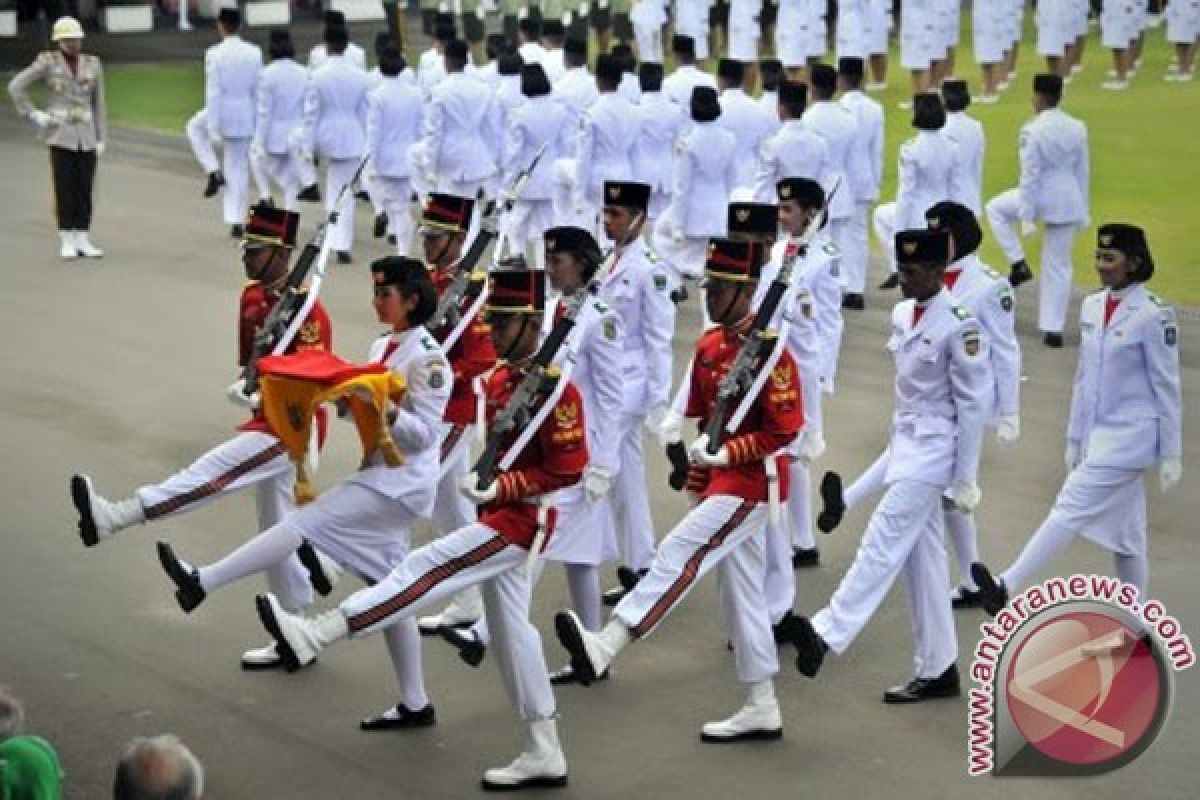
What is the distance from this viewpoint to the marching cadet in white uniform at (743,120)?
18.4 metres

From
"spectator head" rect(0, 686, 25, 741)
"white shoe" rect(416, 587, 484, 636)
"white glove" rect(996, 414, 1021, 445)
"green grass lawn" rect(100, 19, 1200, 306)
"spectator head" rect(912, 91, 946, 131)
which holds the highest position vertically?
"spectator head" rect(0, 686, 25, 741)

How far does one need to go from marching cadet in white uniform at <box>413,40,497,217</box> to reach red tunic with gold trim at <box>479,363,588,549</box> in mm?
10935

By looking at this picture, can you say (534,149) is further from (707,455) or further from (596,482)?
(707,455)

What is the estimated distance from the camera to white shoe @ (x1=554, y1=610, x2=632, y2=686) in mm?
8547

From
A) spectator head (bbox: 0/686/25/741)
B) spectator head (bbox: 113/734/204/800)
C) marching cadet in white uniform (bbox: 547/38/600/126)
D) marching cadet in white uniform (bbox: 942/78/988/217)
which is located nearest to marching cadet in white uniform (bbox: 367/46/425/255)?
marching cadet in white uniform (bbox: 547/38/600/126)

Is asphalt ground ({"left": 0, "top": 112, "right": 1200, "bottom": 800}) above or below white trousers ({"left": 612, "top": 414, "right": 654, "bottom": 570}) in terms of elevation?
below

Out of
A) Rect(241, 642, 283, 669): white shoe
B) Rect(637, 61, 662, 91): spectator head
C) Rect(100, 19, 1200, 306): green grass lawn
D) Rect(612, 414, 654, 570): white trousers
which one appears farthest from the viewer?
Rect(100, 19, 1200, 306): green grass lawn

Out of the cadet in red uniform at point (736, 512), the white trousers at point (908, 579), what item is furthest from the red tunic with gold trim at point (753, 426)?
the white trousers at point (908, 579)

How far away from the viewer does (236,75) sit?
68.8 feet

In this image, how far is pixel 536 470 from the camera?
881cm

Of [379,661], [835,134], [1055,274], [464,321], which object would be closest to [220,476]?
[379,661]

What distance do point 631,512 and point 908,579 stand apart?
70.5 inches

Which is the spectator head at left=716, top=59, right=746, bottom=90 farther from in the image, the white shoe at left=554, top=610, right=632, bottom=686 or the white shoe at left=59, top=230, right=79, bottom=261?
the white shoe at left=554, top=610, right=632, bottom=686

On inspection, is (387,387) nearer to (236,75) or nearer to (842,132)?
(842,132)
